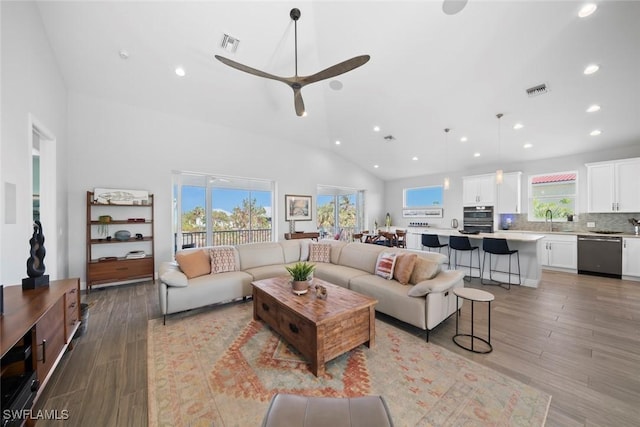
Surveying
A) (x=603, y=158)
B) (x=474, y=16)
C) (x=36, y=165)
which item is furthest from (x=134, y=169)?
(x=603, y=158)

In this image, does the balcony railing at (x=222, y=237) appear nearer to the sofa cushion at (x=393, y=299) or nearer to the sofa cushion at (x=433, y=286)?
the sofa cushion at (x=393, y=299)

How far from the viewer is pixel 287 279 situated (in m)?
3.20

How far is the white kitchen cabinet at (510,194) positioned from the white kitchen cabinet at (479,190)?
0.17m

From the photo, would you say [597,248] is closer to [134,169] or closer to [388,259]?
[388,259]

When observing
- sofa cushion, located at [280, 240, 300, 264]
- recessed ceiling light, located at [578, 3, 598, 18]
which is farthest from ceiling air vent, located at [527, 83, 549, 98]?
sofa cushion, located at [280, 240, 300, 264]

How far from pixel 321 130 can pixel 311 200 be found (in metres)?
1.98

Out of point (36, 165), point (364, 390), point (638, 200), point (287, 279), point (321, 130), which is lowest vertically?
point (364, 390)

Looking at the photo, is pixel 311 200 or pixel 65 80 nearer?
pixel 65 80

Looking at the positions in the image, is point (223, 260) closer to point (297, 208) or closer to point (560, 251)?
point (297, 208)

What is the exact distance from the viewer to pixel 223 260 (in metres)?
3.76

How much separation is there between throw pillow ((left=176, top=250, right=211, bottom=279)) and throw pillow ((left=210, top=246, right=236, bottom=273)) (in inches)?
3.5

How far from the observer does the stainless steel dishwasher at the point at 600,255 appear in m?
4.67

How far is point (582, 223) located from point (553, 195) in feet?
2.68

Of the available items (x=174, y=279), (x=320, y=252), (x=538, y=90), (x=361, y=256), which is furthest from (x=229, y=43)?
(x=538, y=90)
